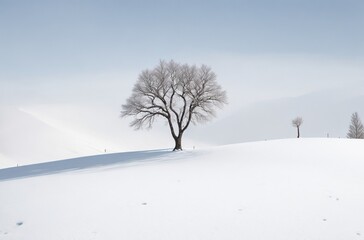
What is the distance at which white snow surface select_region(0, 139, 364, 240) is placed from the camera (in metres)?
9.49

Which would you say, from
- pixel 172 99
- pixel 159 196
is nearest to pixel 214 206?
pixel 159 196

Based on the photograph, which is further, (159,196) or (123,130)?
(123,130)

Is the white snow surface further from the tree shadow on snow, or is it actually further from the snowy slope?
the snowy slope

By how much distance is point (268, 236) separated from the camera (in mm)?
9031

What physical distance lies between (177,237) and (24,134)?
285 feet

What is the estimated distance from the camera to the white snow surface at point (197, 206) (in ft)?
31.1

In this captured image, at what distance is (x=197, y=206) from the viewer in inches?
465

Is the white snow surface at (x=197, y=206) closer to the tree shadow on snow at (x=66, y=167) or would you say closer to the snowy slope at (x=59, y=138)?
the tree shadow on snow at (x=66, y=167)

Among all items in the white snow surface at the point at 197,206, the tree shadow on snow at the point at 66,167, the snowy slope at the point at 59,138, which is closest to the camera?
the white snow surface at the point at 197,206

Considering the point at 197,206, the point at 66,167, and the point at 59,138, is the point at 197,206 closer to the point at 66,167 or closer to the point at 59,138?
the point at 66,167

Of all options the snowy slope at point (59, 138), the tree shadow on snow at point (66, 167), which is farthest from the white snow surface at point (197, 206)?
the snowy slope at point (59, 138)

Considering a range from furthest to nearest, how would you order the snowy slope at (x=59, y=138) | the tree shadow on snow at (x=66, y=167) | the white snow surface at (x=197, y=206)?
the snowy slope at (x=59, y=138)
the tree shadow on snow at (x=66, y=167)
the white snow surface at (x=197, y=206)

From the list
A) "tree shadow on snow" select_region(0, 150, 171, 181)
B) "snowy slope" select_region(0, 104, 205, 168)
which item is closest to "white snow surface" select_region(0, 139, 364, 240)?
"tree shadow on snow" select_region(0, 150, 171, 181)

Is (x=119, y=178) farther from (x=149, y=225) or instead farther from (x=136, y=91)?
(x=136, y=91)
